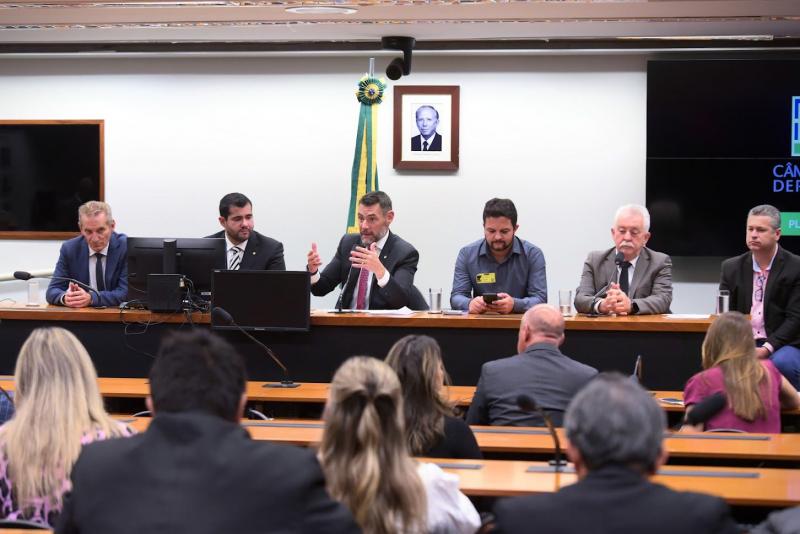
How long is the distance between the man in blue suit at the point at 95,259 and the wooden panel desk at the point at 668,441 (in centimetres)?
246

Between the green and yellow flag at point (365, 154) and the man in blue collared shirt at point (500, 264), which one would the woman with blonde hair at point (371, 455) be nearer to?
the man in blue collared shirt at point (500, 264)

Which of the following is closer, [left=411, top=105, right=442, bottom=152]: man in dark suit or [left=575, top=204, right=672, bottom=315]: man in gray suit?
[left=575, top=204, right=672, bottom=315]: man in gray suit

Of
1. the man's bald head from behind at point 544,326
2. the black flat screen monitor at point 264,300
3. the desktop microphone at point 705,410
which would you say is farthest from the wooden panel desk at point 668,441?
the black flat screen monitor at point 264,300

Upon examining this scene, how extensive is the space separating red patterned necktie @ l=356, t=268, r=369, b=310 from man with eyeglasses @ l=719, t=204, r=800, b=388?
2219 mm

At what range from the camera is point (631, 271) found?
619cm

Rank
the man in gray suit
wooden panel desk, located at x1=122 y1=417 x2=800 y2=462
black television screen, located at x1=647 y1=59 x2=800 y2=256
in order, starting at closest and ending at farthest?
1. wooden panel desk, located at x1=122 y1=417 x2=800 y2=462
2. the man in gray suit
3. black television screen, located at x1=647 y1=59 x2=800 y2=256

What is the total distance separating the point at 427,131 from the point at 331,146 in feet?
2.69

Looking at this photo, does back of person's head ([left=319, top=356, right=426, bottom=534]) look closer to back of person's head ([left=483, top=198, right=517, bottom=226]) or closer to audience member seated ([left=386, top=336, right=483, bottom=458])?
audience member seated ([left=386, top=336, right=483, bottom=458])

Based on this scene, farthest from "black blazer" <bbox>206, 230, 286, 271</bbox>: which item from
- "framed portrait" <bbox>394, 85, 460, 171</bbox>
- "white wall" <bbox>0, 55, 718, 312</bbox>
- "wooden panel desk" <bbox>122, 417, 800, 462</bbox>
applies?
"wooden panel desk" <bbox>122, 417, 800, 462</bbox>

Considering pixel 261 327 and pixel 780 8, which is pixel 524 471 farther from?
pixel 780 8

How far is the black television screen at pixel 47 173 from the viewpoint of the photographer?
8.74 meters

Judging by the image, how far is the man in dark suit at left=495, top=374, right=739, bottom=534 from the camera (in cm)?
193

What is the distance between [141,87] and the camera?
28.6ft

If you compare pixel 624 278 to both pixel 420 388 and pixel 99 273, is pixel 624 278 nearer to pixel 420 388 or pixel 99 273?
pixel 420 388
